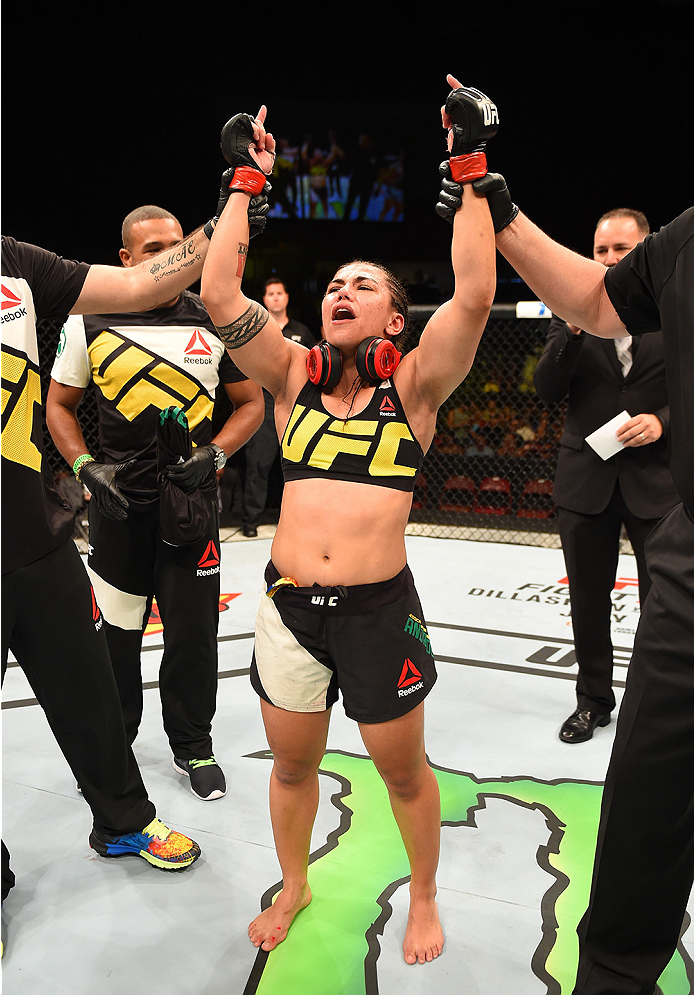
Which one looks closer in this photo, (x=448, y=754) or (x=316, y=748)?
(x=316, y=748)

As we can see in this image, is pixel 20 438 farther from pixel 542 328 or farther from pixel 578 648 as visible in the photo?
pixel 542 328

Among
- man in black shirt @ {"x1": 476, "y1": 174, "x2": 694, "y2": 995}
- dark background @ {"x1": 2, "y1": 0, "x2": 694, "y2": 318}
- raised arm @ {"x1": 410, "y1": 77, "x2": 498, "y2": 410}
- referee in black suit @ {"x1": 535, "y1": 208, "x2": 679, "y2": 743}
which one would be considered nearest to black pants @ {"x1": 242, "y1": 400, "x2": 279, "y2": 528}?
dark background @ {"x1": 2, "y1": 0, "x2": 694, "y2": 318}

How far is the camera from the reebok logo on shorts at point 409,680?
4.63 ft

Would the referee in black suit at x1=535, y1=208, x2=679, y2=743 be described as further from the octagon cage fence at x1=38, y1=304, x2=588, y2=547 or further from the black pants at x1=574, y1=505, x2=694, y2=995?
the octagon cage fence at x1=38, y1=304, x2=588, y2=547

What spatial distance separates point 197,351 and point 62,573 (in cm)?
81

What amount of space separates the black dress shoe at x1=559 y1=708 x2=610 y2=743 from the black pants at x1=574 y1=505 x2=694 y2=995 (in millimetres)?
1249

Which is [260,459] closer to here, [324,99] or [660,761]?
[660,761]

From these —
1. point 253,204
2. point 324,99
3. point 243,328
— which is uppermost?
point 324,99

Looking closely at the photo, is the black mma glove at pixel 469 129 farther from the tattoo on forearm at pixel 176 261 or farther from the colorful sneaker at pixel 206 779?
the colorful sneaker at pixel 206 779

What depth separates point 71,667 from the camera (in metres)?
1.55

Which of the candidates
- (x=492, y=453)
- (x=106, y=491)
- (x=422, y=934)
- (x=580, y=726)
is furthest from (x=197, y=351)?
(x=492, y=453)

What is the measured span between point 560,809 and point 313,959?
2.73 ft

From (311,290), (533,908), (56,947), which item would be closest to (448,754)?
(533,908)

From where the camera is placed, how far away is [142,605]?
2.12m
